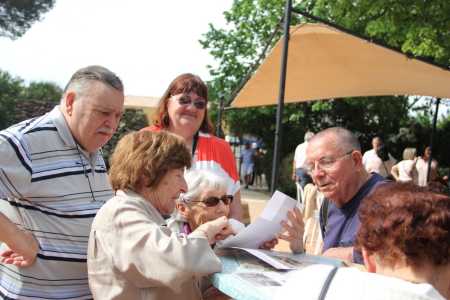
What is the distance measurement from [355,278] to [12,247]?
134cm

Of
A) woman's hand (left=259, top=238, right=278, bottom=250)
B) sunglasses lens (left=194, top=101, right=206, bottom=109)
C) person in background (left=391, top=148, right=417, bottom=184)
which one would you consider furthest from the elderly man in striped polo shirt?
person in background (left=391, top=148, right=417, bottom=184)

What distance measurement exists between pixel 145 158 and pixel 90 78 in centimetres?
49

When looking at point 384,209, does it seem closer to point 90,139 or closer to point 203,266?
point 203,266

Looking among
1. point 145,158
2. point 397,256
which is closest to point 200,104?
point 145,158

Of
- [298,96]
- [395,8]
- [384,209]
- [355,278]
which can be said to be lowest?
[355,278]

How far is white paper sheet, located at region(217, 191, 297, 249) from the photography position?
226cm

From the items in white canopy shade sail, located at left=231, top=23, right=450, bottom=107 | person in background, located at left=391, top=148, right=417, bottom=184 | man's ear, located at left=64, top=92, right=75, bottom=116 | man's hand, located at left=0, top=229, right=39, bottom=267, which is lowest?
person in background, located at left=391, top=148, right=417, bottom=184

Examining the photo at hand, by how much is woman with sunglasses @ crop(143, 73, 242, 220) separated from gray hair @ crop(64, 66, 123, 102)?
1.24 metres

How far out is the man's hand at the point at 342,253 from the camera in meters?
2.80

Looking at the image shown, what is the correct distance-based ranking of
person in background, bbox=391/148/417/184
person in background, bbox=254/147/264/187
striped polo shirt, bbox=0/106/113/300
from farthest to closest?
person in background, bbox=254/147/264/187, person in background, bbox=391/148/417/184, striped polo shirt, bbox=0/106/113/300

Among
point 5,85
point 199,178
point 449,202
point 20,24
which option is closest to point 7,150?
point 199,178

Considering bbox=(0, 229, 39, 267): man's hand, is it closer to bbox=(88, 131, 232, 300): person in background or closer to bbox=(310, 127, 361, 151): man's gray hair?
bbox=(88, 131, 232, 300): person in background

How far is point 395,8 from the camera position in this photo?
11.3 meters

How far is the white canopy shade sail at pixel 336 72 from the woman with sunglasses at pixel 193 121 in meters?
3.21
